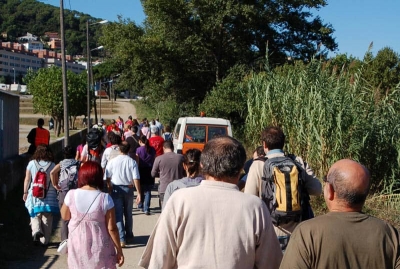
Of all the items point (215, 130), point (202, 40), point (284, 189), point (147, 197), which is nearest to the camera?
point (284, 189)

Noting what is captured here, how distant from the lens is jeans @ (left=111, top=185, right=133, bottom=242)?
9.48 meters

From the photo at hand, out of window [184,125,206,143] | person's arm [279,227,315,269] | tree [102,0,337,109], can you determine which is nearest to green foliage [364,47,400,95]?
tree [102,0,337,109]

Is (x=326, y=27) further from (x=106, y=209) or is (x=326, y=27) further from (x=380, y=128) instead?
(x=106, y=209)

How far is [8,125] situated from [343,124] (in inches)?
334

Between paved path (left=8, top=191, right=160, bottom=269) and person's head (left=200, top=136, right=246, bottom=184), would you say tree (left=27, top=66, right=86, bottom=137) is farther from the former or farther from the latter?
person's head (left=200, top=136, right=246, bottom=184)

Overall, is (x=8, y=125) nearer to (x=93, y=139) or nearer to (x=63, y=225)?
(x=93, y=139)

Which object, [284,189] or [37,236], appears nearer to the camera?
[284,189]

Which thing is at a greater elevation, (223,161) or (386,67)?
(386,67)

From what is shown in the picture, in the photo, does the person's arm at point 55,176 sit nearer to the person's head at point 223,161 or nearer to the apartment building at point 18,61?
the person's head at point 223,161

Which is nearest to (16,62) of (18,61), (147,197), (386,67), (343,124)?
(18,61)

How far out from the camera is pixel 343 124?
480 inches

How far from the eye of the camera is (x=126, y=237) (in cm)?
984

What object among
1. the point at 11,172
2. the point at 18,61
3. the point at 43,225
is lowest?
the point at 43,225

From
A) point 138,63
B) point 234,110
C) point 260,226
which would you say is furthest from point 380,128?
point 138,63
